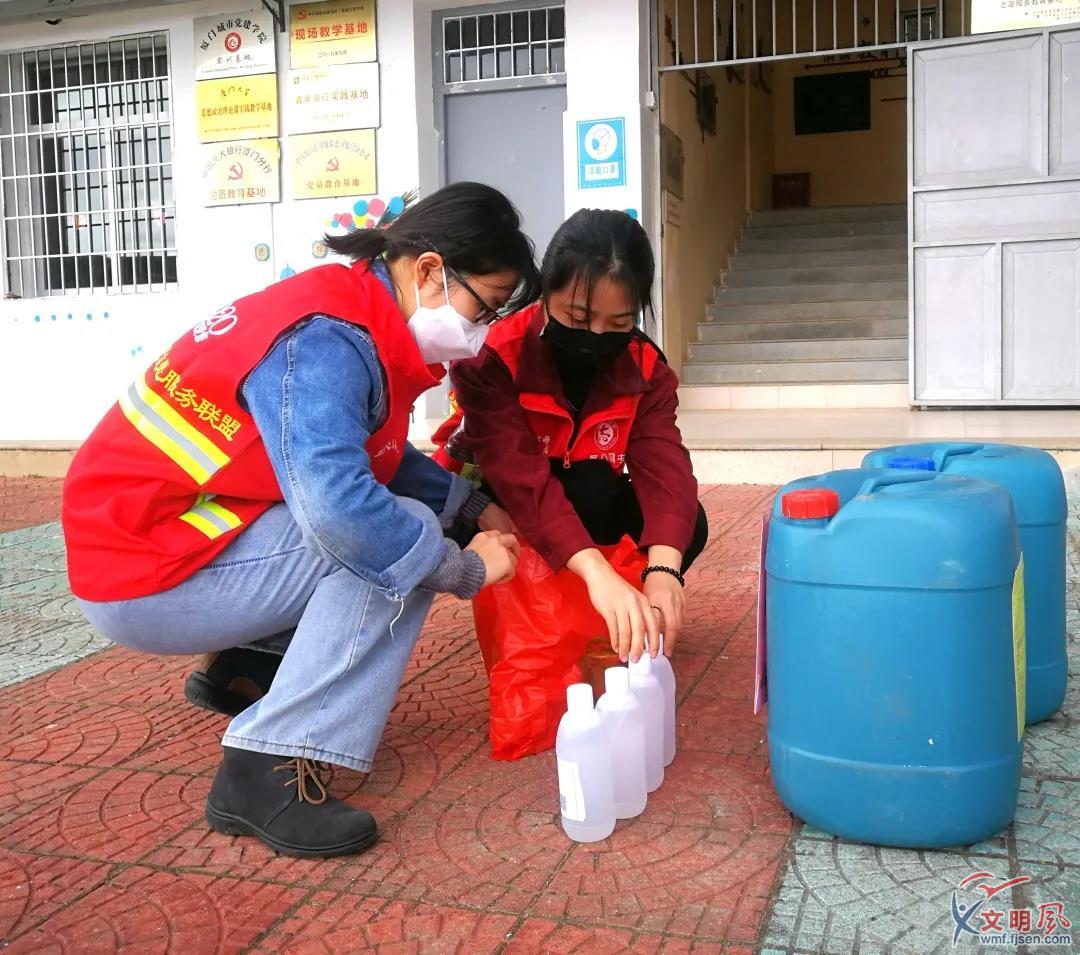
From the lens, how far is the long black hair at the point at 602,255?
207 centimetres

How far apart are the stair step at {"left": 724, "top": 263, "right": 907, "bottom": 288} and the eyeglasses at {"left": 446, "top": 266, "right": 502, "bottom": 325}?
25.1 ft

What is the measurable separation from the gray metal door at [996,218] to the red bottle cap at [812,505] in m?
5.37

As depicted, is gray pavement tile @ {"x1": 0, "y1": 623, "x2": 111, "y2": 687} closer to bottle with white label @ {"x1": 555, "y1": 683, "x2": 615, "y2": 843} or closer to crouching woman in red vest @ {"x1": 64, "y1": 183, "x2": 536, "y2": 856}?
crouching woman in red vest @ {"x1": 64, "y1": 183, "x2": 536, "y2": 856}

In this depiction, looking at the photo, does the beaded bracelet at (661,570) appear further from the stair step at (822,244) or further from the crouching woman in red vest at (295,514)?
the stair step at (822,244)

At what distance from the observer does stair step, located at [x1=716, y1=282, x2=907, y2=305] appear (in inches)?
344

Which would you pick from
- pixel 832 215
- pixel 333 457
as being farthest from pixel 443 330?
pixel 832 215

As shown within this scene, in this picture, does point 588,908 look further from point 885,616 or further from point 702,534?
point 702,534

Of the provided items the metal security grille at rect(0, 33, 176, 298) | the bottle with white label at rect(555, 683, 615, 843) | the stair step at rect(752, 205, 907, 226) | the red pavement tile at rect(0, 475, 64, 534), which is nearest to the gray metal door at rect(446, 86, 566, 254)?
the metal security grille at rect(0, 33, 176, 298)

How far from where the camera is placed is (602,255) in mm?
2072

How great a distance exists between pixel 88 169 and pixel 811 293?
567cm

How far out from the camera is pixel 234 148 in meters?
7.36

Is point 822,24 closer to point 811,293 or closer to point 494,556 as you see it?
point 811,293

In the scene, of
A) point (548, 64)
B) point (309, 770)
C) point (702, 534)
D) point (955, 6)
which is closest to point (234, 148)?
point (548, 64)

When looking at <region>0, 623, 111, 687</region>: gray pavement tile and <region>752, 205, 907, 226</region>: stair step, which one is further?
<region>752, 205, 907, 226</region>: stair step
